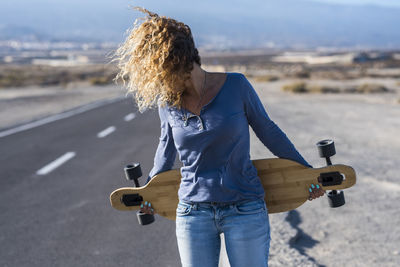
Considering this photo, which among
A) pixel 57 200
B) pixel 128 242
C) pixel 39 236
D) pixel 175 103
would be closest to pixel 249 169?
pixel 175 103

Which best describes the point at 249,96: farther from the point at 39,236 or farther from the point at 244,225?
the point at 39,236

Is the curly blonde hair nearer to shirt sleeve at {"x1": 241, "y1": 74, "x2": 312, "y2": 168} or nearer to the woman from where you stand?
the woman

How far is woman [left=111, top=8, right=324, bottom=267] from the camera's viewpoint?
255cm

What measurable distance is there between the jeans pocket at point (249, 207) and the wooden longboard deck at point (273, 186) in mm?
331

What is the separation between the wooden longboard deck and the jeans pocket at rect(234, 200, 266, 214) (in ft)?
1.09

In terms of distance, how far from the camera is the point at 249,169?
106 inches

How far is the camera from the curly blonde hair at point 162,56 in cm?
251

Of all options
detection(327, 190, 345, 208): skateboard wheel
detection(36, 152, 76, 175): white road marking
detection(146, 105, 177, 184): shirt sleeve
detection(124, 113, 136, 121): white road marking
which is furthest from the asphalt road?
detection(124, 113, 136, 121): white road marking

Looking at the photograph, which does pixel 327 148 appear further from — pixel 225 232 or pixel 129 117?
pixel 129 117

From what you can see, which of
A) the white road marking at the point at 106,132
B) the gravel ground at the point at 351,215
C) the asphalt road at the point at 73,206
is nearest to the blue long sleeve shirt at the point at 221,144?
the gravel ground at the point at 351,215

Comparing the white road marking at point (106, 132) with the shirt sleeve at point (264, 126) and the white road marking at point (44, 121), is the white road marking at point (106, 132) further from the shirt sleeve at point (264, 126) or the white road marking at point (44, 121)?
the shirt sleeve at point (264, 126)

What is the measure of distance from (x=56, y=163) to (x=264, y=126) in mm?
8252

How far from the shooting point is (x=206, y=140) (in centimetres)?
257

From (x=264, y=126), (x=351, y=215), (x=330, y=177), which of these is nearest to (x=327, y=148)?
(x=330, y=177)
